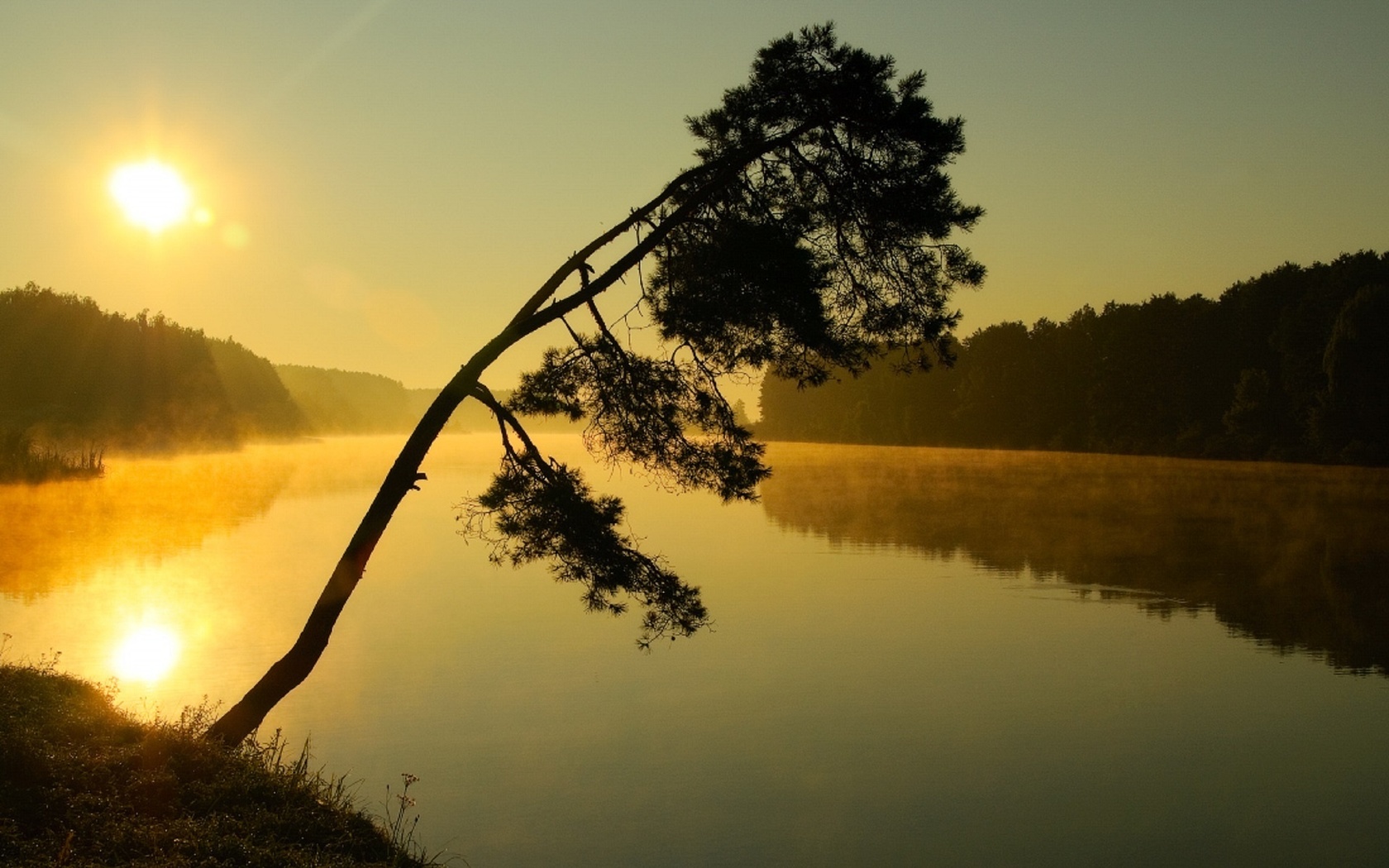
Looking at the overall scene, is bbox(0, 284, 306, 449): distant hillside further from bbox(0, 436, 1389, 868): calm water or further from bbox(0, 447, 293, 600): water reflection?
bbox(0, 436, 1389, 868): calm water

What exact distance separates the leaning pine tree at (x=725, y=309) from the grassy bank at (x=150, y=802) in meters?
1.27

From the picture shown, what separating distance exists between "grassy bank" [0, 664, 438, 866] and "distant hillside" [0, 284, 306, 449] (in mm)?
59201

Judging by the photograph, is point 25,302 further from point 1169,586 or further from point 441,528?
point 1169,586

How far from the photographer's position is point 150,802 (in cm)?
685

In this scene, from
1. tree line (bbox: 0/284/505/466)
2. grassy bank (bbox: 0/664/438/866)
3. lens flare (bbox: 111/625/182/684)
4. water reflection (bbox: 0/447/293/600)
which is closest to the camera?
grassy bank (bbox: 0/664/438/866)

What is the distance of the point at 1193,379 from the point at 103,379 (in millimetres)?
76773

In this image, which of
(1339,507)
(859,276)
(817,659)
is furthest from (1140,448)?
(859,276)

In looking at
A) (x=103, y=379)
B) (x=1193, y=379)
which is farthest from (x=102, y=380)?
(x=1193, y=379)

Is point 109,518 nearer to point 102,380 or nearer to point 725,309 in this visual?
point 725,309

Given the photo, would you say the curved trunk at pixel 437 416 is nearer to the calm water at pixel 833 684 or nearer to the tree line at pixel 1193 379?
the calm water at pixel 833 684

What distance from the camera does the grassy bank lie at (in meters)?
6.18

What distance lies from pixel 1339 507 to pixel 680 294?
103 feet

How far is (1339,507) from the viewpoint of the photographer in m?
33.3

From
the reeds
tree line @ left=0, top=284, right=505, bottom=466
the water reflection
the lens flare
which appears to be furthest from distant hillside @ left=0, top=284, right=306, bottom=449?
the lens flare
